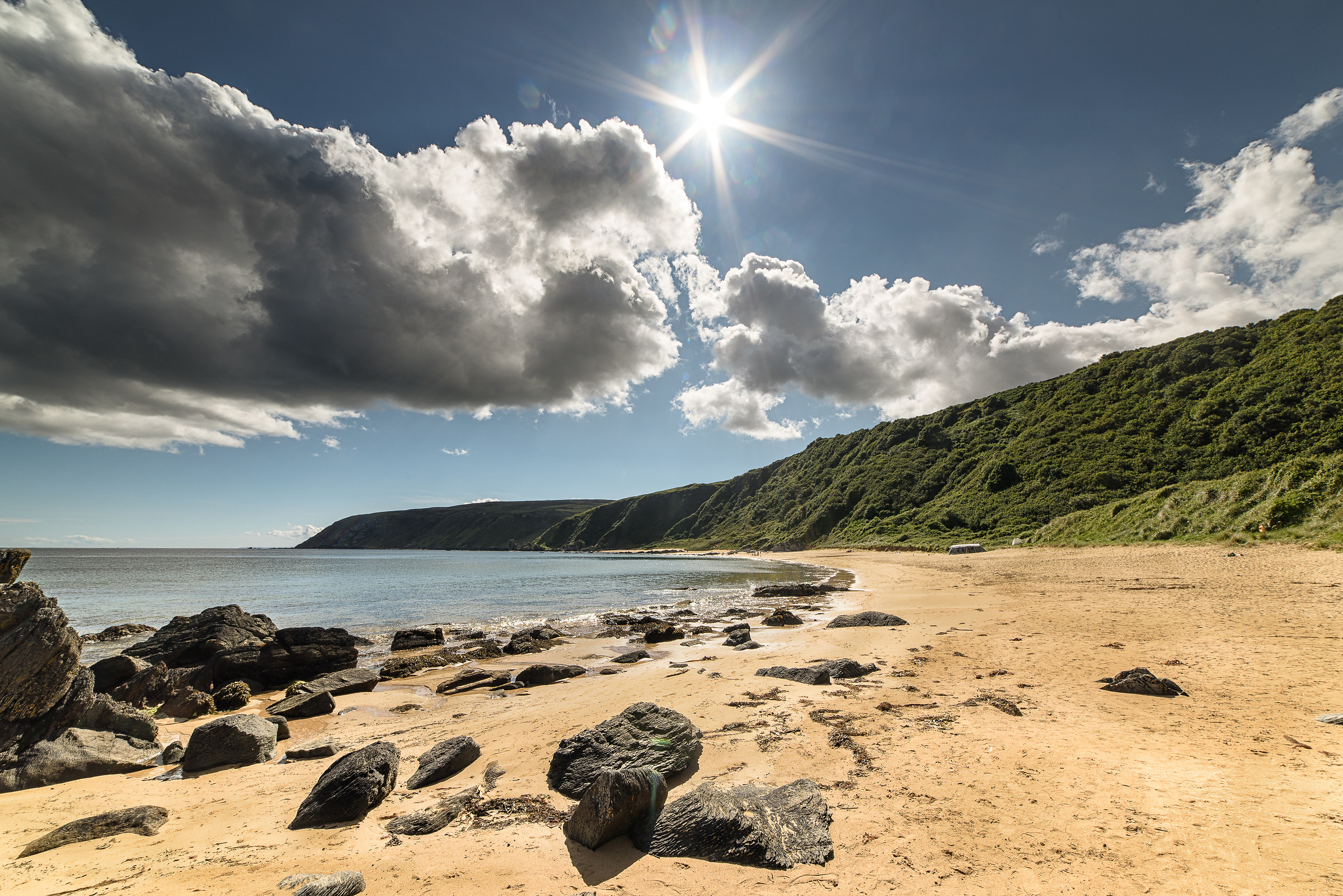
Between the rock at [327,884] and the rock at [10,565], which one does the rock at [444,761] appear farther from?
the rock at [10,565]

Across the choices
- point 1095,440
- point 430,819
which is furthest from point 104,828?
point 1095,440

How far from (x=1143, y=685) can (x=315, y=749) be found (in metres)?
14.7

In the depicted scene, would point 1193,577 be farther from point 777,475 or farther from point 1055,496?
point 777,475

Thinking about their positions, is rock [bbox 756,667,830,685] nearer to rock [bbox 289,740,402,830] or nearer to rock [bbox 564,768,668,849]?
rock [bbox 564,768,668,849]

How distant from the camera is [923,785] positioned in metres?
5.83

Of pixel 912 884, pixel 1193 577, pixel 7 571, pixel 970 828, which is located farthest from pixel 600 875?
pixel 1193 577

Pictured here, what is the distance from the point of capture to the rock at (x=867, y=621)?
1744cm

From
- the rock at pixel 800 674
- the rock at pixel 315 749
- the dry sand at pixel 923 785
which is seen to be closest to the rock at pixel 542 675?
the dry sand at pixel 923 785

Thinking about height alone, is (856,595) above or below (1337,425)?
below

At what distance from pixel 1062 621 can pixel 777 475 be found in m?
131

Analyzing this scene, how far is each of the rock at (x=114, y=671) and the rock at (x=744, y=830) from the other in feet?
48.9

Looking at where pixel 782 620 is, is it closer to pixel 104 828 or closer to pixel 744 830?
pixel 744 830

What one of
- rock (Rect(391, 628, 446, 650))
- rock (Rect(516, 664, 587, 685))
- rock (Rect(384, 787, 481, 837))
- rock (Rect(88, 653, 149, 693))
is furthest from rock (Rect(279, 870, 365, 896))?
rock (Rect(391, 628, 446, 650))

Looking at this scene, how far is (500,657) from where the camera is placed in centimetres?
1730
